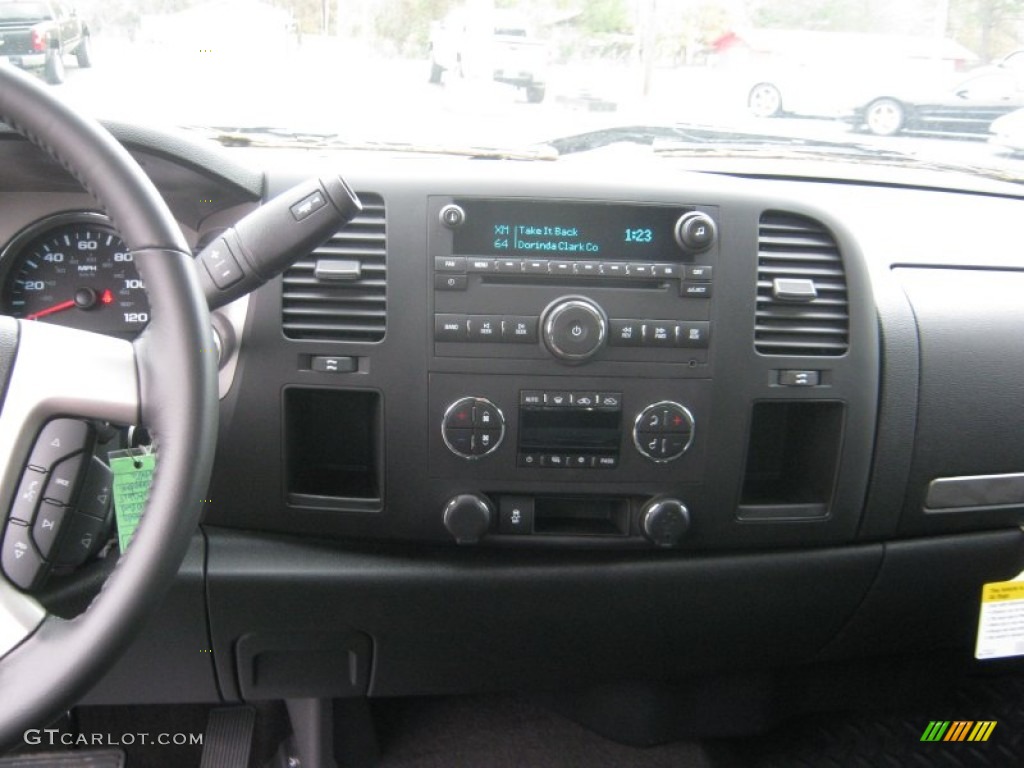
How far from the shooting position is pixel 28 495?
1065mm

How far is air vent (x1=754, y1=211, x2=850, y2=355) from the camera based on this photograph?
1498 millimetres

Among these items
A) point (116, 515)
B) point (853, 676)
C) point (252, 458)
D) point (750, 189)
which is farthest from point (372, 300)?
point (853, 676)

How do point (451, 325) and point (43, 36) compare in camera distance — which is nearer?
point (451, 325)

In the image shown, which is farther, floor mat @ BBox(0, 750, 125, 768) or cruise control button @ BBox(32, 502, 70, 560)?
floor mat @ BBox(0, 750, 125, 768)

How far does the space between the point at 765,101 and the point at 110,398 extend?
145 cm

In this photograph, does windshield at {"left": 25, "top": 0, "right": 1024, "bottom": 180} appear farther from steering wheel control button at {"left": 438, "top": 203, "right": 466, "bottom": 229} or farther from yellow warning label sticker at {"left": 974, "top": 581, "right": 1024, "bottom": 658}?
yellow warning label sticker at {"left": 974, "top": 581, "right": 1024, "bottom": 658}

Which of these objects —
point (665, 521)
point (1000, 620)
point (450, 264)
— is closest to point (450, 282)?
point (450, 264)

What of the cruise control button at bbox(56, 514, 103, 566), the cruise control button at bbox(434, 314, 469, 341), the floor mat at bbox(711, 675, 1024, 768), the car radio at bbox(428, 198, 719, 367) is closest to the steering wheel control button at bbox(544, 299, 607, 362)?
the car radio at bbox(428, 198, 719, 367)

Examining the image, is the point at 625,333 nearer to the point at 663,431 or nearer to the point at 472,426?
the point at 663,431

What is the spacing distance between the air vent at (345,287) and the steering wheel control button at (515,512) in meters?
0.33

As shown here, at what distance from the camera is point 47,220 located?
1468 mm

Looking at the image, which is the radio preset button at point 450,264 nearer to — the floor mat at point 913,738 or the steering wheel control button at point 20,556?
the steering wheel control button at point 20,556

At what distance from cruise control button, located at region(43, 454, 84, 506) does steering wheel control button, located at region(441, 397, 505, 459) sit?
0.52 m

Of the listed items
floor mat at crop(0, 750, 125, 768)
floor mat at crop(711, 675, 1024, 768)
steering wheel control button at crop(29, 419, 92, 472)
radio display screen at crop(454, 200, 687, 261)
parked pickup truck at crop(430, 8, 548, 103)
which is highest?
parked pickup truck at crop(430, 8, 548, 103)
